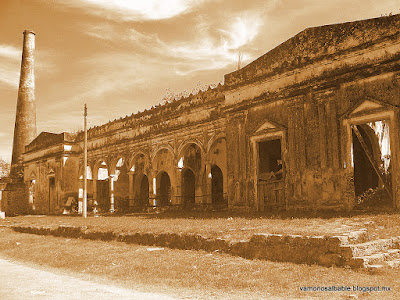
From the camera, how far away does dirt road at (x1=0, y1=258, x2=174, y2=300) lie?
5414mm

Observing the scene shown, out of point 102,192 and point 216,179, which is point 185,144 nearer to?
point 216,179

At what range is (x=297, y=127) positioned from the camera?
1326 centimetres

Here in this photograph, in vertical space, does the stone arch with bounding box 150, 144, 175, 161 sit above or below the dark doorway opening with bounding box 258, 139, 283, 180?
above

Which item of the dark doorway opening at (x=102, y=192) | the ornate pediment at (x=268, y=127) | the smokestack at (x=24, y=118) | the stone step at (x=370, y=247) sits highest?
the smokestack at (x=24, y=118)

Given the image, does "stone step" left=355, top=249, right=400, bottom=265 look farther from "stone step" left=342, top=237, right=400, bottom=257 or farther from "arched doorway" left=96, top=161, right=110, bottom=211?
"arched doorway" left=96, top=161, right=110, bottom=211

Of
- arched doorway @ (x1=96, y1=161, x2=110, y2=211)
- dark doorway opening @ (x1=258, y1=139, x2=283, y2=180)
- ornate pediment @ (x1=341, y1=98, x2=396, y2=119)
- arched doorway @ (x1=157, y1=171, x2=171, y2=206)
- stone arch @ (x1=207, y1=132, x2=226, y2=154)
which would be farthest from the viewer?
arched doorway @ (x1=96, y1=161, x2=110, y2=211)

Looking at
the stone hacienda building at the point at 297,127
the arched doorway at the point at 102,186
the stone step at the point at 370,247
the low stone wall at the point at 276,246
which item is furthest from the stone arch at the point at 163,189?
the stone step at the point at 370,247

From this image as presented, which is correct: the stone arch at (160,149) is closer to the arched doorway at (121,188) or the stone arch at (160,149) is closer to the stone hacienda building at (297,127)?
the stone hacienda building at (297,127)

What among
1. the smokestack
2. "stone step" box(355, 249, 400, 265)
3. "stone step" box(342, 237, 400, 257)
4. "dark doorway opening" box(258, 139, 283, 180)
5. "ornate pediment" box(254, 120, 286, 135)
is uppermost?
the smokestack

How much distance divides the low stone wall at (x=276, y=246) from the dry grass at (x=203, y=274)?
0.24 meters

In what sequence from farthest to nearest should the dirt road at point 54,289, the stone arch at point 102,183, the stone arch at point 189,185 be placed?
the stone arch at point 102,183
the stone arch at point 189,185
the dirt road at point 54,289

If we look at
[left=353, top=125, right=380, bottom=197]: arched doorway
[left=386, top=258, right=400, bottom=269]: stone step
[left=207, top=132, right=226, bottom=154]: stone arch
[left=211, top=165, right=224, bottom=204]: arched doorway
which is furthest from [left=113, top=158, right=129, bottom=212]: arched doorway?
[left=386, top=258, right=400, bottom=269]: stone step

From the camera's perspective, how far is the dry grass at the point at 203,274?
5.67 metres

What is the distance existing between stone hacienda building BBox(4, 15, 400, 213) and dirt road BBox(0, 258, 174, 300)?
8040mm
